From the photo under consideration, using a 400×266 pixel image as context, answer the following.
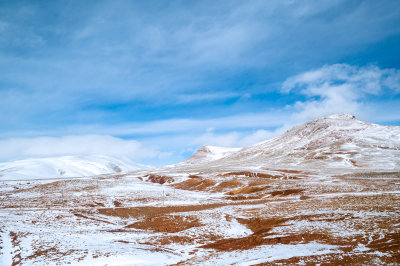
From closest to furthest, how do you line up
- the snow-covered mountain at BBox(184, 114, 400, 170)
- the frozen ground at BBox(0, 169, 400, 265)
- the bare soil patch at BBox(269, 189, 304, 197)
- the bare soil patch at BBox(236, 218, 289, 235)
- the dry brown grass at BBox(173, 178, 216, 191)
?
the frozen ground at BBox(0, 169, 400, 265) → the bare soil patch at BBox(236, 218, 289, 235) → the bare soil patch at BBox(269, 189, 304, 197) → the dry brown grass at BBox(173, 178, 216, 191) → the snow-covered mountain at BBox(184, 114, 400, 170)

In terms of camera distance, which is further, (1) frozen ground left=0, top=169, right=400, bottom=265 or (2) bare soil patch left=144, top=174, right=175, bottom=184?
(2) bare soil patch left=144, top=174, right=175, bottom=184

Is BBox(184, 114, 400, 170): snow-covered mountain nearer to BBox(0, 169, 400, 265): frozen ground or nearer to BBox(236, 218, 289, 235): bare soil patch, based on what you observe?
BBox(236, 218, 289, 235): bare soil patch

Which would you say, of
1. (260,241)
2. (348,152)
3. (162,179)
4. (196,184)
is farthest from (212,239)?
(348,152)

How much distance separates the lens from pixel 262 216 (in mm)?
30812

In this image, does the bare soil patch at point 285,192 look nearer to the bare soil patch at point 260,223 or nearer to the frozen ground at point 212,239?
the frozen ground at point 212,239

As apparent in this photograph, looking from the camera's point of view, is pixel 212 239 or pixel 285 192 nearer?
pixel 212 239

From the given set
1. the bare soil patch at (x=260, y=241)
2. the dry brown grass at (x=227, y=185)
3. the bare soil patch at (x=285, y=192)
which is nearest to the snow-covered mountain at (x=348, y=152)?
the dry brown grass at (x=227, y=185)

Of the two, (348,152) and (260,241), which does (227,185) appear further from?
(348,152)

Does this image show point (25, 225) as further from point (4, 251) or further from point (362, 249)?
point (362, 249)

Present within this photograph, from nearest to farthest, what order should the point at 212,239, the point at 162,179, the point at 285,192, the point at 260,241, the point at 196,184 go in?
the point at 260,241, the point at 212,239, the point at 285,192, the point at 196,184, the point at 162,179

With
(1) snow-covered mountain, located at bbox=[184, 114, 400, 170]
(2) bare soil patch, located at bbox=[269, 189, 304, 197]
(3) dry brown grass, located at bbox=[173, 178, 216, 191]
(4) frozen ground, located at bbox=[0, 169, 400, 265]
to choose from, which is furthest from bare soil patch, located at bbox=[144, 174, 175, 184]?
(4) frozen ground, located at bbox=[0, 169, 400, 265]

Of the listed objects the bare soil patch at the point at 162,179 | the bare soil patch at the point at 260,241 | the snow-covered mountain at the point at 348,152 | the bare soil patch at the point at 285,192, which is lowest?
the bare soil patch at the point at 285,192

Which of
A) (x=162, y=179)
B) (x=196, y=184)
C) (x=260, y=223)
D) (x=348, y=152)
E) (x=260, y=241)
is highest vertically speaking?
(x=348, y=152)

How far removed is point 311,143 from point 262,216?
7195 inches
